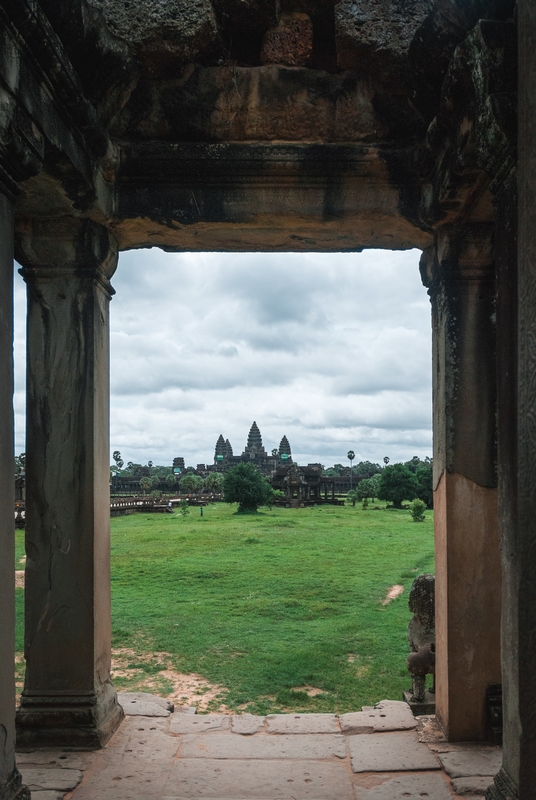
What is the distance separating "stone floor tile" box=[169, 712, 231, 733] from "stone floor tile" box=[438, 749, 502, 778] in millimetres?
1271

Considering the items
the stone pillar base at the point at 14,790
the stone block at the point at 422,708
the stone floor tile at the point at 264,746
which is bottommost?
the stone block at the point at 422,708

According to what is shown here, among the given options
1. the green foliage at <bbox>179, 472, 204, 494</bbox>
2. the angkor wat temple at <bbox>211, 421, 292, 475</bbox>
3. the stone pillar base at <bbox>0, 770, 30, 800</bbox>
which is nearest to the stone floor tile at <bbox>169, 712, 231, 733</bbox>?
the stone pillar base at <bbox>0, 770, 30, 800</bbox>

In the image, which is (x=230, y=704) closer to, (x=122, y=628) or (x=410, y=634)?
(x=410, y=634)

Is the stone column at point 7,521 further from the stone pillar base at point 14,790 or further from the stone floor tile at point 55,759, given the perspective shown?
the stone floor tile at point 55,759

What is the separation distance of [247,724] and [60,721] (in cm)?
108

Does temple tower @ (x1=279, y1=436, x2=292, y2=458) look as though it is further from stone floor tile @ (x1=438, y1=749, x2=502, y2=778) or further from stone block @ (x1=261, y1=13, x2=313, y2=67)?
stone block @ (x1=261, y1=13, x2=313, y2=67)

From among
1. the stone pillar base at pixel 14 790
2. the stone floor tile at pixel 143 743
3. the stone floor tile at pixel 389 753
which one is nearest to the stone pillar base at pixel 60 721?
the stone floor tile at pixel 143 743

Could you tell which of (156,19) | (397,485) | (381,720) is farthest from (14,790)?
(397,485)

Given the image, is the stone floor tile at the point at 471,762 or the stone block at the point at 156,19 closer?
the stone floor tile at the point at 471,762

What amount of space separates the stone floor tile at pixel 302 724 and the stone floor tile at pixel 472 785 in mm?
875

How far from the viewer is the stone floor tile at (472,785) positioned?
271 cm

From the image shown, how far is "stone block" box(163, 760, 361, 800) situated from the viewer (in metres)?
2.74

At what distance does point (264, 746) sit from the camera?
10.8 feet

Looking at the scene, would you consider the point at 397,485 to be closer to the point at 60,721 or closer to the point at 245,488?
the point at 245,488
